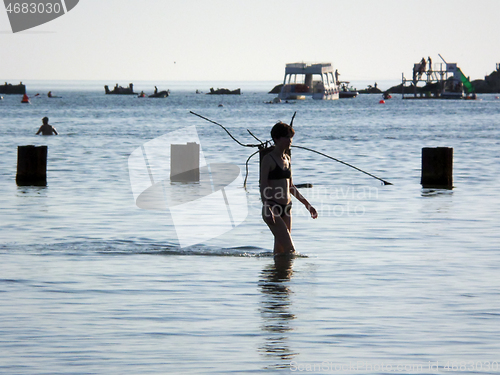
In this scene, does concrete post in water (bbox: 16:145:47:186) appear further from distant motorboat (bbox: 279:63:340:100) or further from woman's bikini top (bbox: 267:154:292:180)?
distant motorboat (bbox: 279:63:340:100)

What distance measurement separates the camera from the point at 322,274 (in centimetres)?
991

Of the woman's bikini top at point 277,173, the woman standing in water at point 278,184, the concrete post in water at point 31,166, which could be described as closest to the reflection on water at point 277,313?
the woman standing in water at point 278,184

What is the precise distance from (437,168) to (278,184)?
1093cm

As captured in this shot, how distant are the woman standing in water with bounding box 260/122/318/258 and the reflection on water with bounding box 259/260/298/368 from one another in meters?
0.56

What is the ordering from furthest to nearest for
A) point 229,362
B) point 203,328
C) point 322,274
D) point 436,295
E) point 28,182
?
point 28,182, point 322,274, point 436,295, point 203,328, point 229,362

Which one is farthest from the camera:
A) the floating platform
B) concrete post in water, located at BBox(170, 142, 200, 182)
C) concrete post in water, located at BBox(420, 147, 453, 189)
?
the floating platform

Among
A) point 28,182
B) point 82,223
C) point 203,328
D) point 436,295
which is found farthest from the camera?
point 28,182

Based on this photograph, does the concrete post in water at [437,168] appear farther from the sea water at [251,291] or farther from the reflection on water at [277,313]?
the reflection on water at [277,313]

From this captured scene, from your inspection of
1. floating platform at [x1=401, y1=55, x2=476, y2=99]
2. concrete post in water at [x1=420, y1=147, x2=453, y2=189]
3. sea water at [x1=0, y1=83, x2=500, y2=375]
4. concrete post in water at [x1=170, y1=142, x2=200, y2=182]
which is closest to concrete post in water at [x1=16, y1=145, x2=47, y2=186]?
sea water at [x1=0, y1=83, x2=500, y2=375]

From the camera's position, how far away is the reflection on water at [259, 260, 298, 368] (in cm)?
666

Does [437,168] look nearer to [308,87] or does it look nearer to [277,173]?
[277,173]

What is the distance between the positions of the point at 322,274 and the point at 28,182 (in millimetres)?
12479

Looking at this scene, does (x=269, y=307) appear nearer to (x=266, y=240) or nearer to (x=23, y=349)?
(x=23, y=349)

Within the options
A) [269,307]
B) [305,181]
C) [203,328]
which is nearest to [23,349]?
[203,328]
